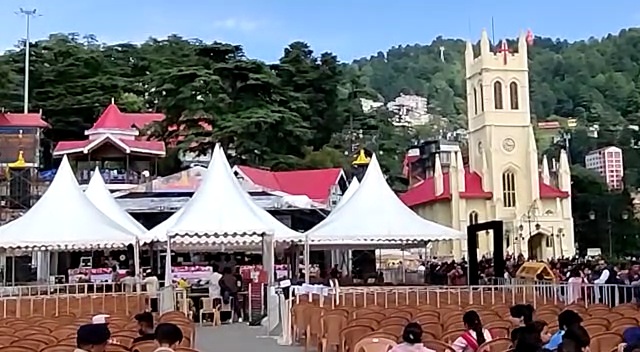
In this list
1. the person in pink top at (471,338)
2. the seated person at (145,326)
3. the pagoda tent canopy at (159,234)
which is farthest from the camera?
the pagoda tent canopy at (159,234)

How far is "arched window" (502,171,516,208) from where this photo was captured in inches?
2808

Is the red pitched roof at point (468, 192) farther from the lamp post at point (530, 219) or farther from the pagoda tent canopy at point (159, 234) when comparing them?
the pagoda tent canopy at point (159, 234)

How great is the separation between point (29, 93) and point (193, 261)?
36.7m

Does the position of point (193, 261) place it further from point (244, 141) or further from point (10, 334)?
point (10, 334)

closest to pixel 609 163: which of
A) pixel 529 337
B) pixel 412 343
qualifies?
pixel 412 343

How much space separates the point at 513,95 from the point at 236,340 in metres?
59.1

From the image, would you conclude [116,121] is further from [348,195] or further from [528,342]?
[528,342]

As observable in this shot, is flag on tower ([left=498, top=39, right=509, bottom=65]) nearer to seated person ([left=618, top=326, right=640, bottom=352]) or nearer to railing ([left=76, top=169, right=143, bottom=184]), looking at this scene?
railing ([left=76, top=169, right=143, bottom=184])

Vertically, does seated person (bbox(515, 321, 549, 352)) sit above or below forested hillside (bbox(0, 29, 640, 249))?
below

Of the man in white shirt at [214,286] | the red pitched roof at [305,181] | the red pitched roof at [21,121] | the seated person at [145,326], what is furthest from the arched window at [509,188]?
the seated person at [145,326]

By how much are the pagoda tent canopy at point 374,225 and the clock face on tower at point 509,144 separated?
51.2 m

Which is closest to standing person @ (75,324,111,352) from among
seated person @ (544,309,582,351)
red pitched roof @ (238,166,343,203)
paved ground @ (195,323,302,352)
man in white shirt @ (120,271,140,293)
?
seated person @ (544,309,582,351)

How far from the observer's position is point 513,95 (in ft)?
243

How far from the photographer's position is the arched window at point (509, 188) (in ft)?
234
